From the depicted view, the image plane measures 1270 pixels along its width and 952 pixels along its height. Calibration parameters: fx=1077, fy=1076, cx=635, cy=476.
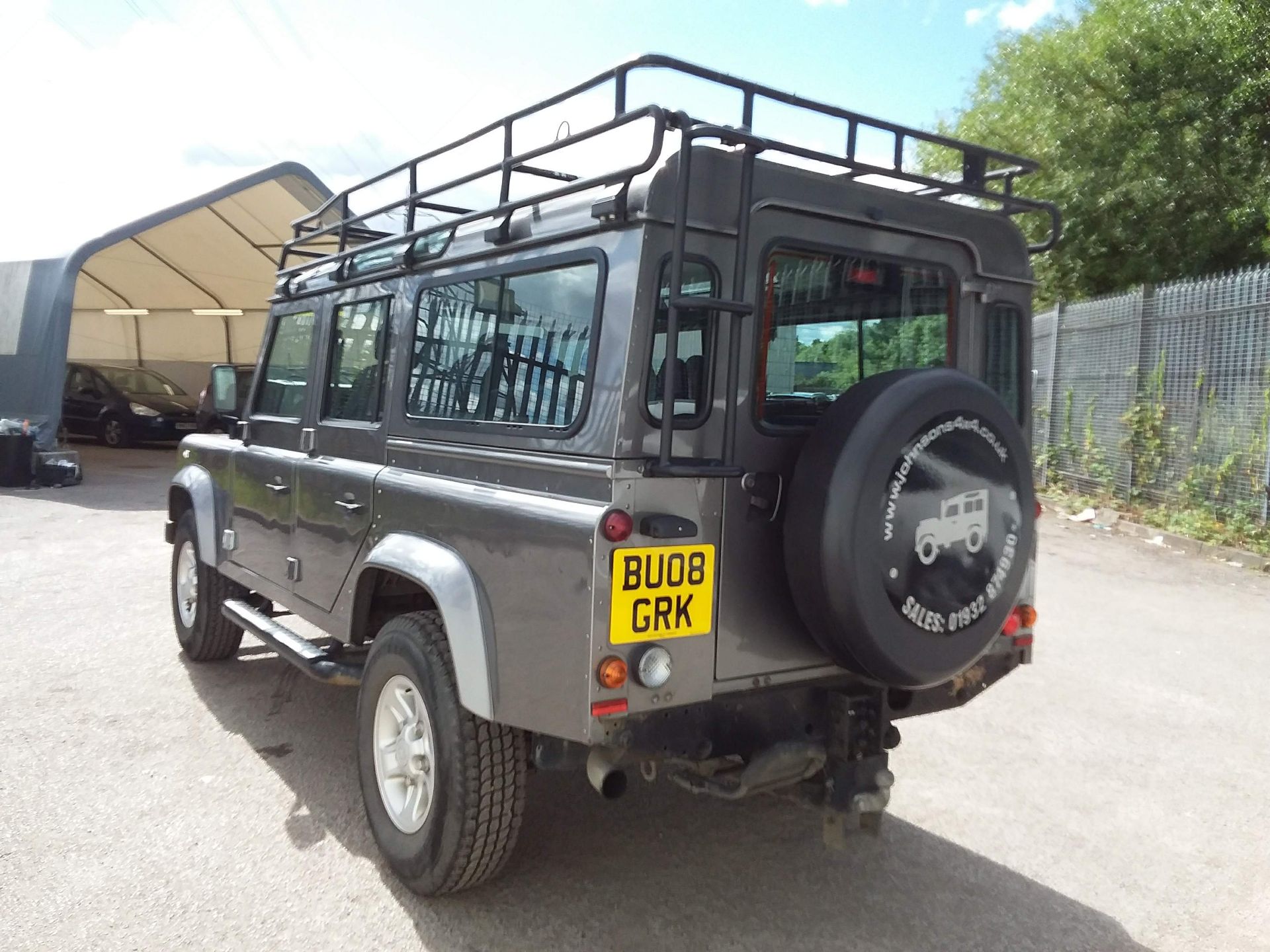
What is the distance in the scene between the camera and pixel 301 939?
122 inches

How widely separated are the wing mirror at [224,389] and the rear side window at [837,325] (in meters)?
3.27

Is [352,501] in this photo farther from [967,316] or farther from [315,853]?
[967,316]

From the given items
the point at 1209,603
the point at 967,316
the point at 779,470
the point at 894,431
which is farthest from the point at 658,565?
the point at 1209,603

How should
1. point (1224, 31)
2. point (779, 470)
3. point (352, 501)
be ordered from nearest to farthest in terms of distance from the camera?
point (779, 470) → point (352, 501) → point (1224, 31)

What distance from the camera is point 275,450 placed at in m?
4.82

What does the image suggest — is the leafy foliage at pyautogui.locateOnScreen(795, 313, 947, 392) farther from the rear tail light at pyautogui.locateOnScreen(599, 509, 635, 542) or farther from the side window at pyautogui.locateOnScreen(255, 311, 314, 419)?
the side window at pyautogui.locateOnScreen(255, 311, 314, 419)

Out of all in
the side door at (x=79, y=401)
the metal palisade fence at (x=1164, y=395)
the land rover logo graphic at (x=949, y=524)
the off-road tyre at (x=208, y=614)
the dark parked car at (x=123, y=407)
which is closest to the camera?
the land rover logo graphic at (x=949, y=524)

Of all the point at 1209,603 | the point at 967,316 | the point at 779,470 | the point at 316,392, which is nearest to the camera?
the point at 779,470

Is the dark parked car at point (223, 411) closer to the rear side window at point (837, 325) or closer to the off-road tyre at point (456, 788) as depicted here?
the off-road tyre at point (456, 788)

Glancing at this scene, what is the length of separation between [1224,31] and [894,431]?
1399 centimetres

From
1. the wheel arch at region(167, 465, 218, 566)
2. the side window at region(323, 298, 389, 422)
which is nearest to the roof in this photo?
the wheel arch at region(167, 465, 218, 566)

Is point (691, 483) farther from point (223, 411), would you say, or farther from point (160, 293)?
point (160, 293)

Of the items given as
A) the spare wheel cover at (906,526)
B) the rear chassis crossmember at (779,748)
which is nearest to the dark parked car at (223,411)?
the rear chassis crossmember at (779,748)

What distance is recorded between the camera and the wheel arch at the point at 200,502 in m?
5.32
